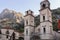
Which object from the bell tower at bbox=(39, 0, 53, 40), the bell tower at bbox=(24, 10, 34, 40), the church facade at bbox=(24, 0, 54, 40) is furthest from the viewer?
the bell tower at bbox=(24, 10, 34, 40)

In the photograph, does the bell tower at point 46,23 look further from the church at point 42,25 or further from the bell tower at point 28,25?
the bell tower at point 28,25

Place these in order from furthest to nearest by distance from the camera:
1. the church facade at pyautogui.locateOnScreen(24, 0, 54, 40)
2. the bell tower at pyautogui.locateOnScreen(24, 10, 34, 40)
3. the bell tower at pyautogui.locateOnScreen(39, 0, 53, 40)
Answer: the bell tower at pyautogui.locateOnScreen(24, 10, 34, 40) → the church facade at pyautogui.locateOnScreen(24, 0, 54, 40) → the bell tower at pyautogui.locateOnScreen(39, 0, 53, 40)

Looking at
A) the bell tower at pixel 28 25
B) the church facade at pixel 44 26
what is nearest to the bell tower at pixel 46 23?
the church facade at pixel 44 26

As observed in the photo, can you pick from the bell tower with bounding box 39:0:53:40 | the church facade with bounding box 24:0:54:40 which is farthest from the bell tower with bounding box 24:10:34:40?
the bell tower with bounding box 39:0:53:40

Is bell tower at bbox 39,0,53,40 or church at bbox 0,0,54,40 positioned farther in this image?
church at bbox 0,0,54,40

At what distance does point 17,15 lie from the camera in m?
61.7

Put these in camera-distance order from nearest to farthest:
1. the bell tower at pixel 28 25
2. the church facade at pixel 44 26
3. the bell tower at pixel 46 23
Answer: the bell tower at pixel 46 23, the church facade at pixel 44 26, the bell tower at pixel 28 25

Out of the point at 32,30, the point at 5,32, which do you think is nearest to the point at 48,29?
the point at 32,30

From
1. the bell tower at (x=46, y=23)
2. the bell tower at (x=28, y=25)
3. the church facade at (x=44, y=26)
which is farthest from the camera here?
the bell tower at (x=28, y=25)

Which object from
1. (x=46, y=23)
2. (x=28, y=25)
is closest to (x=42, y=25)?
(x=46, y=23)

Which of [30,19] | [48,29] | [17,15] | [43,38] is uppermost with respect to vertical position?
[17,15]

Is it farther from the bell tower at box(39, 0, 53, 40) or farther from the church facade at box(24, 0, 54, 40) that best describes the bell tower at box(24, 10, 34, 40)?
the bell tower at box(39, 0, 53, 40)

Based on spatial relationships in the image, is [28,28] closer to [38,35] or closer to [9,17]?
[38,35]

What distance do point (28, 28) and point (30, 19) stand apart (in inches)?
84.2
